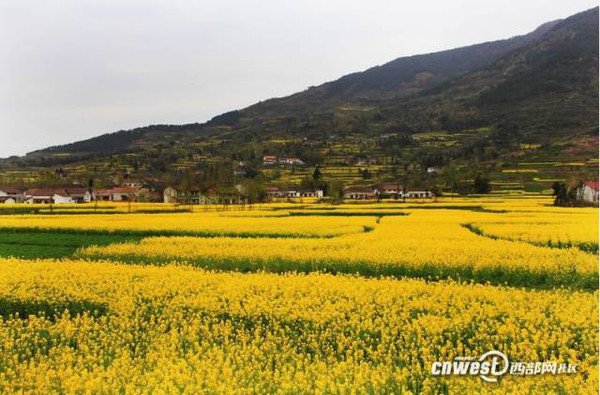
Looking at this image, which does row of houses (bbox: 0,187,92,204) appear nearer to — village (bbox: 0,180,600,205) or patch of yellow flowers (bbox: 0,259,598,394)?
village (bbox: 0,180,600,205)

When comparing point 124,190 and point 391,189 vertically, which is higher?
point 124,190

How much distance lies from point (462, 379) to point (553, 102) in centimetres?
18303

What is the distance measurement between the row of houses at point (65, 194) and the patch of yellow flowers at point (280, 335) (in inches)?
2007

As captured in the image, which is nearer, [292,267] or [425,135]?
[292,267]

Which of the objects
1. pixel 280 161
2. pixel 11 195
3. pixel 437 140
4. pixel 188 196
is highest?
pixel 437 140

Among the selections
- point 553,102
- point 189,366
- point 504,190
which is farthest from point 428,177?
point 553,102

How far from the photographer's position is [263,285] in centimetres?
1362

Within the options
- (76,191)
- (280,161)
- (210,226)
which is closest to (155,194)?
(76,191)

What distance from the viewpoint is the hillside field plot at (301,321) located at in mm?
7598

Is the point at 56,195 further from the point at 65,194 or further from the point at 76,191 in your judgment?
the point at 76,191

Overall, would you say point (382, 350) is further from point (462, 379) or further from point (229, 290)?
point (229, 290)

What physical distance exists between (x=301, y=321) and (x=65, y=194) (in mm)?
63438

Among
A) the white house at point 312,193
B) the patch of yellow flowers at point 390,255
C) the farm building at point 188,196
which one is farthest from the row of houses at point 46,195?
the patch of yellow flowers at point 390,255

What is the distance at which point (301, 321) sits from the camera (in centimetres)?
1061
